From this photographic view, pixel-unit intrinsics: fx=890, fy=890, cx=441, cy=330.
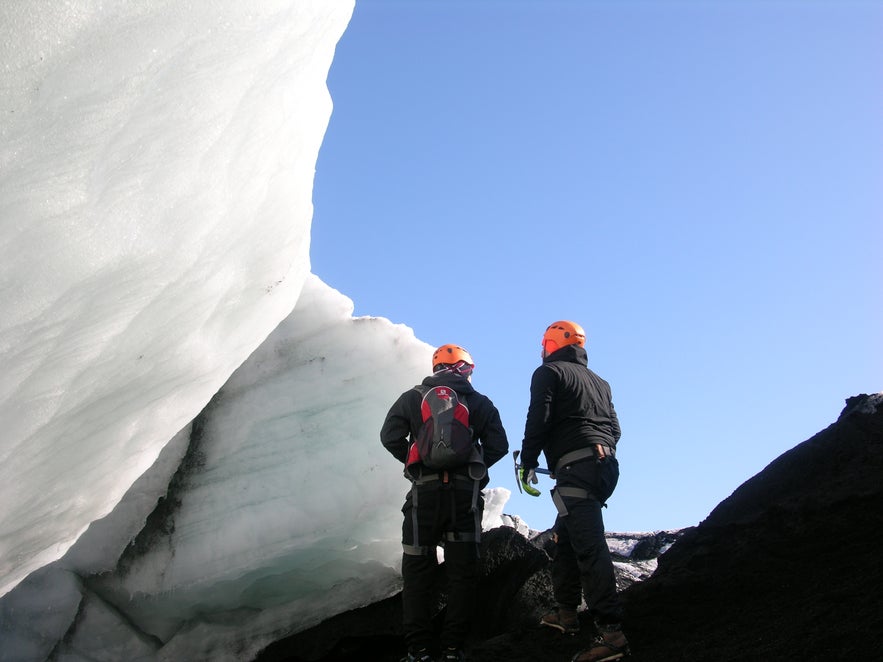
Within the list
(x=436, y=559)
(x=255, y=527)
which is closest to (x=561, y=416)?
(x=436, y=559)

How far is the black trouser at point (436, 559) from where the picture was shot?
16.3 ft

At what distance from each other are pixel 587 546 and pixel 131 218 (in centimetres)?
297

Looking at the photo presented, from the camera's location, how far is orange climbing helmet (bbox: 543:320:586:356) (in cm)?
566

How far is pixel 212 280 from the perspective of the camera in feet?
A: 15.0

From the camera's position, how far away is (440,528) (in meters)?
5.16

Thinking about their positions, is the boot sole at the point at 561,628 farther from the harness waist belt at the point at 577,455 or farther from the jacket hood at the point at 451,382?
the jacket hood at the point at 451,382

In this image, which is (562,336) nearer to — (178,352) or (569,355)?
(569,355)

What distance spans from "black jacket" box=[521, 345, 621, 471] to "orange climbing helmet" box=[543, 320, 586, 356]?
27 centimetres

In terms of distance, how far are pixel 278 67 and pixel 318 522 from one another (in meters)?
3.50

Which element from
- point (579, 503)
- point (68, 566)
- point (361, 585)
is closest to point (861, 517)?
point (579, 503)

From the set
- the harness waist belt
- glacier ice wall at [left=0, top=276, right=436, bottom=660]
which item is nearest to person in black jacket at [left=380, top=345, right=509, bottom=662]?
the harness waist belt

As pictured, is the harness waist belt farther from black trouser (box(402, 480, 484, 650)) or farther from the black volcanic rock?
the black volcanic rock

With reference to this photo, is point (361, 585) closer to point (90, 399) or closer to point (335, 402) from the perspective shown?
point (335, 402)

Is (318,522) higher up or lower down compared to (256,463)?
lower down
